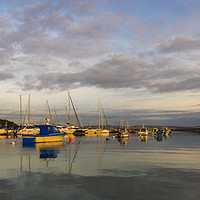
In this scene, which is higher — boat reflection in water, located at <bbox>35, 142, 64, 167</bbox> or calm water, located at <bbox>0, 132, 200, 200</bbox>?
calm water, located at <bbox>0, 132, 200, 200</bbox>

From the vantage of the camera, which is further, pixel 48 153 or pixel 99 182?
pixel 48 153

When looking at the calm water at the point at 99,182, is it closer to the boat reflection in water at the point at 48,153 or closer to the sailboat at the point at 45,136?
the boat reflection in water at the point at 48,153

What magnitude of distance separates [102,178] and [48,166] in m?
7.26

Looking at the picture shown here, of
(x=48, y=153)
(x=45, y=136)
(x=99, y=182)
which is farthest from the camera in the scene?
(x=45, y=136)

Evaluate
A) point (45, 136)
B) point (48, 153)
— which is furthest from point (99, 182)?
point (45, 136)

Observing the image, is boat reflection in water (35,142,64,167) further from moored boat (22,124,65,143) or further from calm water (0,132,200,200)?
moored boat (22,124,65,143)

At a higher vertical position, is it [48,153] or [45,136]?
[45,136]

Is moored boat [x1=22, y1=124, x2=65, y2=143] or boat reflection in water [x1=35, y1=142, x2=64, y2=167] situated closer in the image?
boat reflection in water [x1=35, y1=142, x2=64, y2=167]

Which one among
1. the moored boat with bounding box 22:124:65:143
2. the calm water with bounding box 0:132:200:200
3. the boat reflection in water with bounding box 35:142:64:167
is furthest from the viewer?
the moored boat with bounding box 22:124:65:143

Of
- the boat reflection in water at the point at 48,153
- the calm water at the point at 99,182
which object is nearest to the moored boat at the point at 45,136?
the boat reflection in water at the point at 48,153

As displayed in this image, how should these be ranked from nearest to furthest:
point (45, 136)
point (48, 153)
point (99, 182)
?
point (99, 182) → point (48, 153) → point (45, 136)

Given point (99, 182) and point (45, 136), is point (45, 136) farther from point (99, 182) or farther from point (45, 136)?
point (99, 182)

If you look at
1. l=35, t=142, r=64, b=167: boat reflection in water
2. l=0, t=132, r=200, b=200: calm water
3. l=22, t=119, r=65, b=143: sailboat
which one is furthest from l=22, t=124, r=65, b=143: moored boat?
l=0, t=132, r=200, b=200: calm water

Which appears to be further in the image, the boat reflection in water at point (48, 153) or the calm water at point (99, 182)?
the boat reflection in water at point (48, 153)
